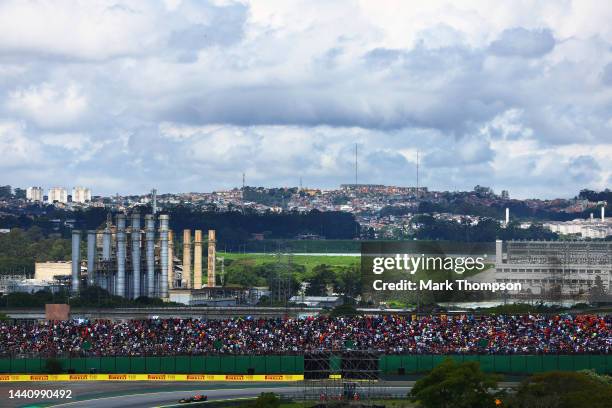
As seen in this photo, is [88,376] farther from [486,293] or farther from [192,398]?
[486,293]

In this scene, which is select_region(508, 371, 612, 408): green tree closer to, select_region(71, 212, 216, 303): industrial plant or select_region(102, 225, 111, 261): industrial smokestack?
select_region(71, 212, 216, 303): industrial plant

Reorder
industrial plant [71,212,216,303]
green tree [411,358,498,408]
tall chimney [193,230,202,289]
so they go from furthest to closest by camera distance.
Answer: tall chimney [193,230,202,289]
industrial plant [71,212,216,303]
green tree [411,358,498,408]

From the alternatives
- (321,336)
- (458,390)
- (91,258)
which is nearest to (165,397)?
(321,336)

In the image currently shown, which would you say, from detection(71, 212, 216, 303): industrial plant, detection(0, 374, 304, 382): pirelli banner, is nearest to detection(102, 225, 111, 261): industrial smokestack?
detection(71, 212, 216, 303): industrial plant

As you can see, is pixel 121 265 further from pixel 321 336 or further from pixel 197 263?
pixel 321 336

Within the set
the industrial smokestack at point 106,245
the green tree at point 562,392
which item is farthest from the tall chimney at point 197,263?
the green tree at point 562,392

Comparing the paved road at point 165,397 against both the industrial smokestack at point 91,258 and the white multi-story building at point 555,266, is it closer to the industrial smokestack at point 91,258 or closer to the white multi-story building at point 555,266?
the white multi-story building at point 555,266

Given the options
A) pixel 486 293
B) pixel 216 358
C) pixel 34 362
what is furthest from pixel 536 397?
pixel 486 293
